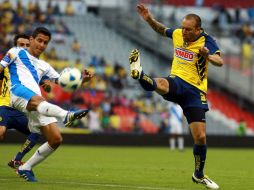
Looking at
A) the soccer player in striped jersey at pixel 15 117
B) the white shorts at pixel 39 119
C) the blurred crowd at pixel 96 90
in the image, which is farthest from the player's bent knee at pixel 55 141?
the blurred crowd at pixel 96 90

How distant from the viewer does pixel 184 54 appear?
1231 centimetres

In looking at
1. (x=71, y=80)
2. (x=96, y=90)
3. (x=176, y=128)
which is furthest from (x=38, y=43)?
(x=96, y=90)

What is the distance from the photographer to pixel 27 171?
12109 millimetres

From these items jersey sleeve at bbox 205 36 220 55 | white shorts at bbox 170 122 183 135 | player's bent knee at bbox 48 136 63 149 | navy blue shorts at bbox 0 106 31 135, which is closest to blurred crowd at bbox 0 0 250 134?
white shorts at bbox 170 122 183 135

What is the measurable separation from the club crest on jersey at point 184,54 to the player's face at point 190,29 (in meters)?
0.25

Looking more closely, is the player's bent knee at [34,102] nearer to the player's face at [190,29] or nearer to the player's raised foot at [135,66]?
the player's raised foot at [135,66]

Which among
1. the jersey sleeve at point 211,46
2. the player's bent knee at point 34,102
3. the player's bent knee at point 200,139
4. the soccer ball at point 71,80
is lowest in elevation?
the player's bent knee at point 200,139

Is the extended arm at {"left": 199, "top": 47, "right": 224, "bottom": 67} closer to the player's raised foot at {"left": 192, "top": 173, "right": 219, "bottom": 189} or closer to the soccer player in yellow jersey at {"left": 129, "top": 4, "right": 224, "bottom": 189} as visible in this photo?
the soccer player in yellow jersey at {"left": 129, "top": 4, "right": 224, "bottom": 189}

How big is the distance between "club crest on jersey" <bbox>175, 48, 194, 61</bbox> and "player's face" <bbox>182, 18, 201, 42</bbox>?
9.8 inches

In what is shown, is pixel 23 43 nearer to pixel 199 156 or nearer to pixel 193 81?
pixel 193 81

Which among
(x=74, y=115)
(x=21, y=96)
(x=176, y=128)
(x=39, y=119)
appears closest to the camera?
(x=74, y=115)

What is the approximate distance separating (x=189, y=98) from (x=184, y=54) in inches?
28.8

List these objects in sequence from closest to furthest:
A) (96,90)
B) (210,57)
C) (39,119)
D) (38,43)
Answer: (210,57), (39,119), (38,43), (96,90)

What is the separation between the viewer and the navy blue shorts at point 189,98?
476 inches
